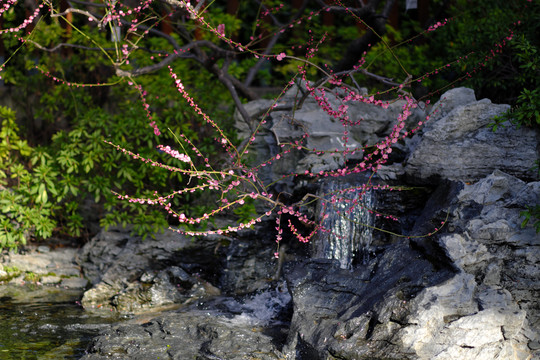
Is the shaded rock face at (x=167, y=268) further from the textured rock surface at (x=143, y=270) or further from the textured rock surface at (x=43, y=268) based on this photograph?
the textured rock surface at (x=43, y=268)

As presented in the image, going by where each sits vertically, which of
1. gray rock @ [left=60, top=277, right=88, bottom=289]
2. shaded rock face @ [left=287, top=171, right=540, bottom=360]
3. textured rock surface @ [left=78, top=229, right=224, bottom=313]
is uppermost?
shaded rock face @ [left=287, top=171, right=540, bottom=360]

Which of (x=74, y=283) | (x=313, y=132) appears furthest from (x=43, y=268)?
(x=313, y=132)

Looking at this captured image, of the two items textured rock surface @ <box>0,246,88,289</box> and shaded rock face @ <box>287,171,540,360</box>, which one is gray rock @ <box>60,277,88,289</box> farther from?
shaded rock face @ <box>287,171,540,360</box>

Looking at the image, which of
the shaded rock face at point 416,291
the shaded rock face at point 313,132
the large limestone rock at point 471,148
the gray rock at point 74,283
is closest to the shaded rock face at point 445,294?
the shaded rock face at point 416,291

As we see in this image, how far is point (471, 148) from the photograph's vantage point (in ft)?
23.3

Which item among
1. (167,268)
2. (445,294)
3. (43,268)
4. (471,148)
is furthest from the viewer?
(43,268)

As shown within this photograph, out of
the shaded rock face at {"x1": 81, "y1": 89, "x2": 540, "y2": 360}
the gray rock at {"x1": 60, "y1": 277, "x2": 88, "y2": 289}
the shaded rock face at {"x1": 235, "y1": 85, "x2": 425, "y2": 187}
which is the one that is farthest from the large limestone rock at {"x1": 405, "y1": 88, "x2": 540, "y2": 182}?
the gray rock at {"x1": 60, "y1": 277, "x2": 88, "y2": 289}

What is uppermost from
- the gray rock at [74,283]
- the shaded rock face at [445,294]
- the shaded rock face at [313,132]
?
the shaded rock face at [313,132]

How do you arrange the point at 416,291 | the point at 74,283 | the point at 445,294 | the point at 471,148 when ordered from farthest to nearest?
the point at 74,283
the point at 471,148
the point at 416,291
the point at 445,294

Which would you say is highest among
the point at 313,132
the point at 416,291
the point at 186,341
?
the point at 313,132

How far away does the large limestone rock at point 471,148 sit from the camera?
273 inches

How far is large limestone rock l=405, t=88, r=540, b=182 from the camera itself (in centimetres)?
694

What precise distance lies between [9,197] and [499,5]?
800cm

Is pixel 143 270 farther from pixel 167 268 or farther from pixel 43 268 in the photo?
pixel 43 268
